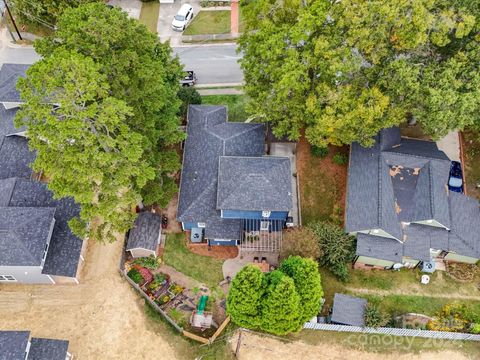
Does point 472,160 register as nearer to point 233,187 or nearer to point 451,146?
point 451,146

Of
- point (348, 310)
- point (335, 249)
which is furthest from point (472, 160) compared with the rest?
point (348, 310)

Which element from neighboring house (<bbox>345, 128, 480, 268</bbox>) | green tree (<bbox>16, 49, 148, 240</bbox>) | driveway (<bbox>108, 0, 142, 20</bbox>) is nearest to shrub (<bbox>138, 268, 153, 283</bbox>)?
green tree (<bbox>16, 49, 148, 240</bbox>)

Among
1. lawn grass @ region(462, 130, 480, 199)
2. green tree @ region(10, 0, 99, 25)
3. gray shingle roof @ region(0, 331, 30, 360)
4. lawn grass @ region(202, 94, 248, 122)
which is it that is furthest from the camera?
green tree @ region(10, 0, 99, 25)

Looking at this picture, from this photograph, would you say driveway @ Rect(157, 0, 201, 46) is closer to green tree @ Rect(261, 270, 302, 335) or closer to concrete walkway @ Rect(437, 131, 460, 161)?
concrete walkway @ Rect(437, 131, 460, 161)

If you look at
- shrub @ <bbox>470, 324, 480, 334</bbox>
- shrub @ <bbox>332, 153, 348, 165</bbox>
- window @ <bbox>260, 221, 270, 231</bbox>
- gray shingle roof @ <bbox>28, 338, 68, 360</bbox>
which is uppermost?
shrub @ <bbox>332, 153, 348, 165</bbox>

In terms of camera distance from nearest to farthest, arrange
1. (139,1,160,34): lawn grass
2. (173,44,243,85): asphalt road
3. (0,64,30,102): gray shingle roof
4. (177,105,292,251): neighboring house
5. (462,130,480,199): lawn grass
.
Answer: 1. (177,105,292,251): neighboring house
2. (462,130,480,199): lawn grass
3. (0,64,30,102): gray shingle roof
4. (173,44,243,85): asphalt road
5. (139,1,160,34): lawn grass

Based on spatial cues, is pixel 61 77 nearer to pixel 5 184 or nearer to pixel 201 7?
pixel 5 184

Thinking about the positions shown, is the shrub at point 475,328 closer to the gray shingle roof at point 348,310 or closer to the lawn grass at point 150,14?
the gray shingle roof at point 348,310
